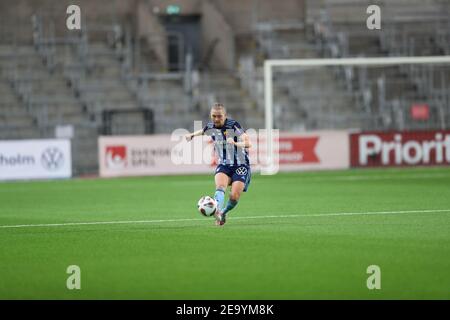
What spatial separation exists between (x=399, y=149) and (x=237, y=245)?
21592mm

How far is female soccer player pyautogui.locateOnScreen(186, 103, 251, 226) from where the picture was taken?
17078 millimetres

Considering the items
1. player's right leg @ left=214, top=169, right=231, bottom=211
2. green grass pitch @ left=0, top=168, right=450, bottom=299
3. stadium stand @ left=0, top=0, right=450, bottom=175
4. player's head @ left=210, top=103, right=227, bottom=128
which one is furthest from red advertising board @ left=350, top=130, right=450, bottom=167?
player's head @ left=210, top=103, right=227, bottom=128

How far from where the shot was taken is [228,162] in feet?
56.9

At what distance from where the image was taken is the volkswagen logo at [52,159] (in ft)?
109

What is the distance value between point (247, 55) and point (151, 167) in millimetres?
9771

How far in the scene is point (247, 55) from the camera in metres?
42.0

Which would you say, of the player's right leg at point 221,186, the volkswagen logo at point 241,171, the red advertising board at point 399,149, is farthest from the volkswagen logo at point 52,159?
the volkswagen logo at point 241,171

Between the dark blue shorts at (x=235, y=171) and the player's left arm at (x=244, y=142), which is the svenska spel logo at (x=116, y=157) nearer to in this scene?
the dark blue shorts at (x=235, y=171)

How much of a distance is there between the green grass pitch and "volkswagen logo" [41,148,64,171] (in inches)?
301

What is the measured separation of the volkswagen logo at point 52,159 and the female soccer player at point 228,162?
1687 cm

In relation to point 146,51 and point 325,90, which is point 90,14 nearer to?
point 146,51

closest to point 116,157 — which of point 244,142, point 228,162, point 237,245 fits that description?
point 228,162
